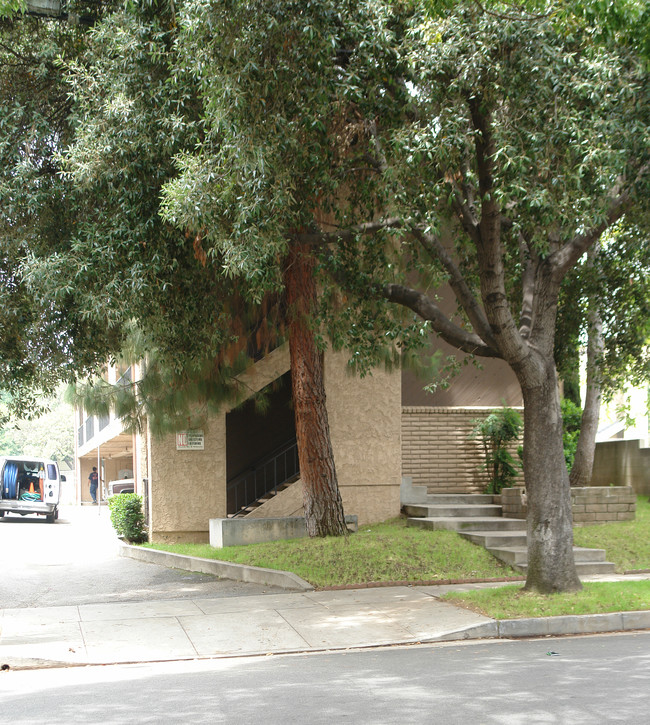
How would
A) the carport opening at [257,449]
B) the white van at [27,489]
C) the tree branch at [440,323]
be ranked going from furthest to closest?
1. the white van at [27,489]
2. the carport opening at [257,449]
3. the tree branch at [440,323]

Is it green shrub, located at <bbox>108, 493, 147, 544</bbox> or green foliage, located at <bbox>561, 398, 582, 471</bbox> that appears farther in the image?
green foliage, located at <bbox>561, 398, 582, 471</bbox>

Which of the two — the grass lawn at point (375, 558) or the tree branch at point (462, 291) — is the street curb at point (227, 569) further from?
the tree branch at point (462, 291)

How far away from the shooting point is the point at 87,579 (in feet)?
42.7

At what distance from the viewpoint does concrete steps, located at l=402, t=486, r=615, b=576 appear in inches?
471

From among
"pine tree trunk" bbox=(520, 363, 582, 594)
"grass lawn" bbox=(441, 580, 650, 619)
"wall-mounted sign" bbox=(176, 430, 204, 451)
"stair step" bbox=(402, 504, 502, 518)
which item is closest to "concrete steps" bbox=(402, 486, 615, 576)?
"stair step" bbox=(402, 504, 502, 518)

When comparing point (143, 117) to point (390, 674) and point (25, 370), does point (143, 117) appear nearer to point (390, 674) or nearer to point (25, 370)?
point (25, 370)

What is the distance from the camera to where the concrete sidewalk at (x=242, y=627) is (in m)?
8.07

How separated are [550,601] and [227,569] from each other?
5.00 m

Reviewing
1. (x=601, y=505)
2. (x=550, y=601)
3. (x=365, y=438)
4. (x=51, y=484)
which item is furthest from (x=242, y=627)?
(x=51, y=484)

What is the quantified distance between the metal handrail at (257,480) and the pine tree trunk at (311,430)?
5.66m

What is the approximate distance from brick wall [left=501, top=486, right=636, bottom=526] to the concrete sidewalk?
16.4ft

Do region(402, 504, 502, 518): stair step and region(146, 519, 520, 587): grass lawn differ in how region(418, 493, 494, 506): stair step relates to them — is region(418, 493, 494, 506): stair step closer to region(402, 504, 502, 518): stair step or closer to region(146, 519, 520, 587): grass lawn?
region(402, 504, 502, 518): stair step

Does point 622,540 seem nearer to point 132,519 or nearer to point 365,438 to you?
point 365,438

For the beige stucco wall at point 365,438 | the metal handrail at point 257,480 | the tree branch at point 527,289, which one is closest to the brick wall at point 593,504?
the beige stucco wall at point 365,438
